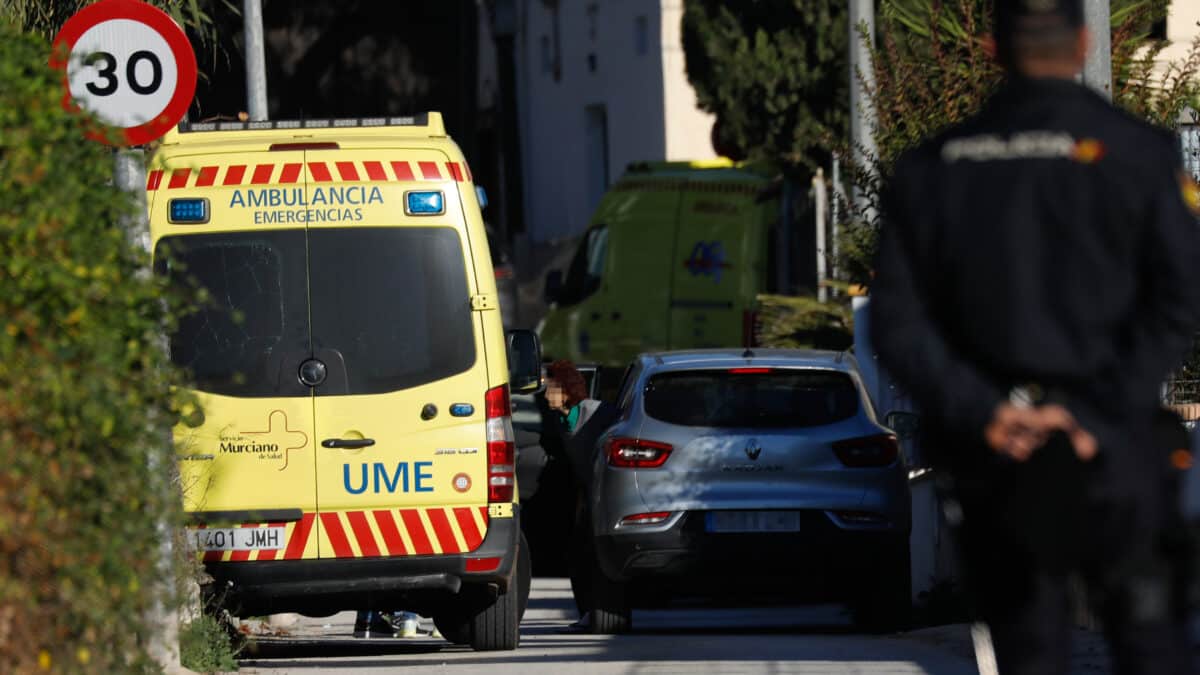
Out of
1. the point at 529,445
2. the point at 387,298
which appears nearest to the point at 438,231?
the point at 387,298

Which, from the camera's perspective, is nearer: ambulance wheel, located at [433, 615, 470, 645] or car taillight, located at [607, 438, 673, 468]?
ambulance wheel, located at [433, 615, 470, 645]

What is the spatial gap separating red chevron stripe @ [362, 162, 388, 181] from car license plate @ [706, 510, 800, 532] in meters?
2.58

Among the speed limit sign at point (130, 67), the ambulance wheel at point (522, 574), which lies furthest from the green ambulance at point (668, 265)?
the speed limit sign at point (130, 67)

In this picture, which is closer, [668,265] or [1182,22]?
[668,265]

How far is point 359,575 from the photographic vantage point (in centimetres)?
953

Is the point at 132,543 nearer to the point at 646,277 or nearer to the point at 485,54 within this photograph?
the point at 646,277


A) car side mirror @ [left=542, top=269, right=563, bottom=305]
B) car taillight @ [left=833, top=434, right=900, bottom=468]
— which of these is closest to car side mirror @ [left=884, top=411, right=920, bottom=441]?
car taillight @ [left=833, top=434, right=900, bottom=468]

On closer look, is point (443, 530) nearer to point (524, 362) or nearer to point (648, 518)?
point (524, 362)

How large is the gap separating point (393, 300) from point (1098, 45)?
332 cm

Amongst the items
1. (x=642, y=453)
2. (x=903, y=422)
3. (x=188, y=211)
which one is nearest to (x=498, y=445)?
(x=188, y=211)

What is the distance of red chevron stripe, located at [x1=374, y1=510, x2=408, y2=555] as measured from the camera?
9.52 meters

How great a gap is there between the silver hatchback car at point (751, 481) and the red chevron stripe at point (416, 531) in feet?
5.73

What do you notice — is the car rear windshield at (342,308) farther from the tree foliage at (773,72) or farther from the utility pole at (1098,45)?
the tree foliage at (773,72)

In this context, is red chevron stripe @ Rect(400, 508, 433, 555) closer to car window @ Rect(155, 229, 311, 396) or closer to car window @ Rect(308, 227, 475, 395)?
car window @ Rect(308, 227, 475, 395)
